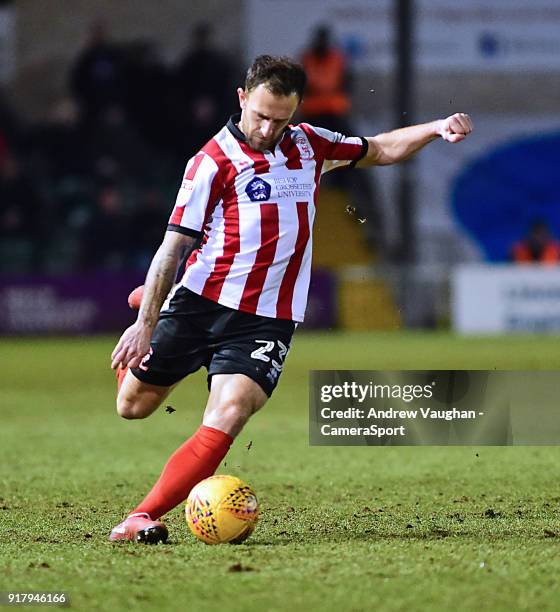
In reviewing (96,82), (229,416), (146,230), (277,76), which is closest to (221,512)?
(229,416)

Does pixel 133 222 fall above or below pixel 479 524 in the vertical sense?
above

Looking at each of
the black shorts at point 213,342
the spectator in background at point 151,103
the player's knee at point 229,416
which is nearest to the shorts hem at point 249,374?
the black shorts at point 213,342

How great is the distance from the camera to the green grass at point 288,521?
4344 mm

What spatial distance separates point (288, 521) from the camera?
5.99 meters

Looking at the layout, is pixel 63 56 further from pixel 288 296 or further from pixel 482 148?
pixel 288 296

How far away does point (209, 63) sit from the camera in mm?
22156

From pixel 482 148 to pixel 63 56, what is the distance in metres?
7.98

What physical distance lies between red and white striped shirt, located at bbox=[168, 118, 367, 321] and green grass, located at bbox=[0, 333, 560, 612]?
1.02 meters

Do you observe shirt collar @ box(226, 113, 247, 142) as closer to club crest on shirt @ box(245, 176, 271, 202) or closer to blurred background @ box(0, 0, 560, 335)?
club crest on shirt @ box(245, 176, 271, 202)

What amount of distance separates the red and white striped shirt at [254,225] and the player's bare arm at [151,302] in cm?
17

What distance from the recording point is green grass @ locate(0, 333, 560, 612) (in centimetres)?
434

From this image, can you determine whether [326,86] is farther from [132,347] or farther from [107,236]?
[132,347]

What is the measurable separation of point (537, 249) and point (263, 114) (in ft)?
53.2

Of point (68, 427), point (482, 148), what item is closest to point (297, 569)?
point (68, 427)
